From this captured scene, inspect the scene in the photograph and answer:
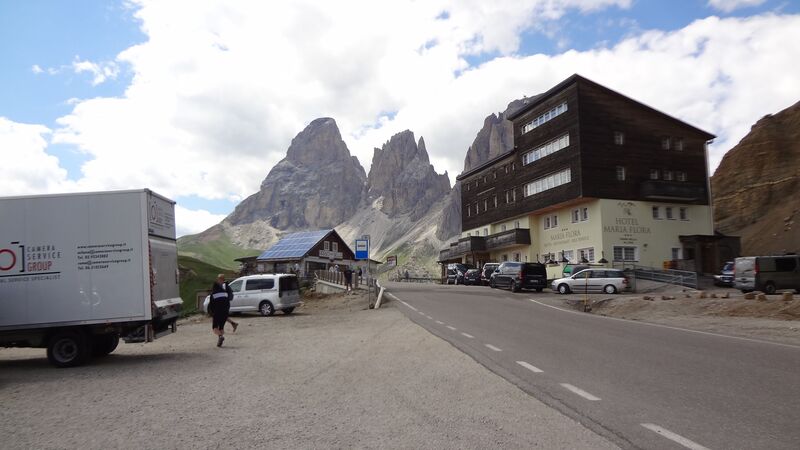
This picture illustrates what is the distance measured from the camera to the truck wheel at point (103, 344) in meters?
12.7

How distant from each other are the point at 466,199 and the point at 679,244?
1135 inches

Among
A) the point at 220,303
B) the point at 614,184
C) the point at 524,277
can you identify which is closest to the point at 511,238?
the point at 614,184

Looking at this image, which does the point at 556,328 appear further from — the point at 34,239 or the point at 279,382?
the point at 34,239

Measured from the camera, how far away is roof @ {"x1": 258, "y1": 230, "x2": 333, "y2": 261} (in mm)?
75625

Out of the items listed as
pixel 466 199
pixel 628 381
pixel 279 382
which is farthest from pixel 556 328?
pixel 466 199

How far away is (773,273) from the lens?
26.4 m

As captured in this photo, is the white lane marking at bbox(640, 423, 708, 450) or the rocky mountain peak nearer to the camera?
the white lane marking at bbox(640, 423, 708, 450)

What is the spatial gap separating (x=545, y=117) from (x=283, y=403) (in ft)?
160

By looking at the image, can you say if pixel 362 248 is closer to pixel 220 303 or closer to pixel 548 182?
pixel 220 303

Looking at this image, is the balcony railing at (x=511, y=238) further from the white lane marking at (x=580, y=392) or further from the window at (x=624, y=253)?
the white lane marking at (x=580, y=392)

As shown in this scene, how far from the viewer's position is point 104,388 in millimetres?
8883

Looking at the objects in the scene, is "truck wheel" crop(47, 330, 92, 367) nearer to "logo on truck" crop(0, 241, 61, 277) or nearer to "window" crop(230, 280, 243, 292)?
"logo on truck" crop(0, 241, 61, 277)

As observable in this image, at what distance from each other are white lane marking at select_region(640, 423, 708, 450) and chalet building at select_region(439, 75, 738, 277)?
38.8m

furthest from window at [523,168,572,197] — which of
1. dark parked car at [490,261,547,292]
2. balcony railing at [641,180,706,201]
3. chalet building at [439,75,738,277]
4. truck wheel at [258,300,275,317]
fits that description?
truck wheel at [258,300,275,317]
